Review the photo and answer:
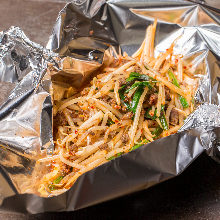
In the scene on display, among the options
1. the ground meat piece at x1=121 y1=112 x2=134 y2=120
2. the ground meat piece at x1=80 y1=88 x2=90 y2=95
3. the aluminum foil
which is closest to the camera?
the aluminum foil

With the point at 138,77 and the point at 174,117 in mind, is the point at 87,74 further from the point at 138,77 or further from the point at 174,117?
the point at 174,117

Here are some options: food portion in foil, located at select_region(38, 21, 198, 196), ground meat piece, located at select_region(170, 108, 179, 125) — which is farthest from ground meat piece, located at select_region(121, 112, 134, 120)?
ground meat piece, located at select_region(170, 108, 179, 125)

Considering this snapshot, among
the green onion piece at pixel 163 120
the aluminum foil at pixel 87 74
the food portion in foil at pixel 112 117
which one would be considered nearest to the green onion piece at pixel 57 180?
the food portion in foil at pixel 112 117

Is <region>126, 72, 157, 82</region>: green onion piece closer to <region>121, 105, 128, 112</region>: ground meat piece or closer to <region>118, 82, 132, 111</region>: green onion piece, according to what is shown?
<region>118, 82, 132, 111</region>: green onion piece

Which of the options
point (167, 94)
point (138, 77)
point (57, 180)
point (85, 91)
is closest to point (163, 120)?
point (167, 94)

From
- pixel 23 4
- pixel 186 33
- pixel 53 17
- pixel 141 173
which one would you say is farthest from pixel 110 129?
pixel 23 4

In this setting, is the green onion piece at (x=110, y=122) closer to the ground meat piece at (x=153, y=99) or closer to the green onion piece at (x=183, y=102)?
the ground meat piece at (x=153, y=99)
